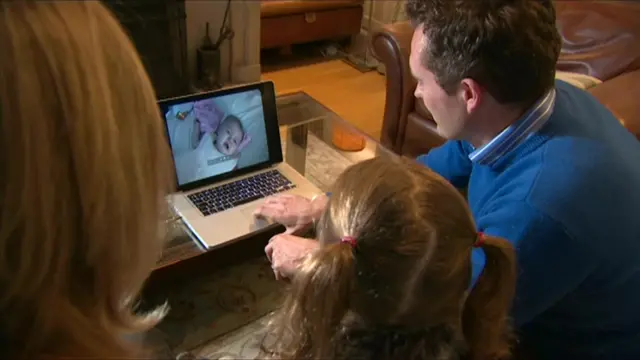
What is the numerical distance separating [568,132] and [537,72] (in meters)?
0.13

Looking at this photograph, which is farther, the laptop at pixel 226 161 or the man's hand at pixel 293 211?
the laptop at pixel 226 161

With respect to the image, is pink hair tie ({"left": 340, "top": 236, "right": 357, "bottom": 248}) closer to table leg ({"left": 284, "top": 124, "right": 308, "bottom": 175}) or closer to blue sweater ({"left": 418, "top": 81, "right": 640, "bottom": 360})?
blue sweater ({"left": 418, "top": 81, "right": 640, "bottom": 360})

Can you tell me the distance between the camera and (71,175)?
1.53ft

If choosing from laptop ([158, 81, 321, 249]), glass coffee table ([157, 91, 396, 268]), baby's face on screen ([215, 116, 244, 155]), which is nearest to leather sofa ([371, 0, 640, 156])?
glass coffee table ([157, 91, 396, 268])

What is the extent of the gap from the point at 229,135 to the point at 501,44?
2.68 feet

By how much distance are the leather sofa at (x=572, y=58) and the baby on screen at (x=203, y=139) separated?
98cm

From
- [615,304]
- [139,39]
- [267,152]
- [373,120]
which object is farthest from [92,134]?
[373,120]

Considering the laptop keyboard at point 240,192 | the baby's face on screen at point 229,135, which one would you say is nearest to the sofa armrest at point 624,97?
the laptop keyboard at point 240,192

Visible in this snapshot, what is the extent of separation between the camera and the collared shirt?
46.3 inches

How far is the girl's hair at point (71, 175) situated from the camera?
437mm

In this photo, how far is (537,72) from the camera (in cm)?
117

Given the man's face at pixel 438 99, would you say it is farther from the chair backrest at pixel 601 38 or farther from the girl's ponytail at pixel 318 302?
the chair backrest at pixel 601 38

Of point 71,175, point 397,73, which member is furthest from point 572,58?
point 71,175

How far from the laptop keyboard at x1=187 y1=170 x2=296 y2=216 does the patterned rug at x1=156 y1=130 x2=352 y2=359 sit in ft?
0.54
